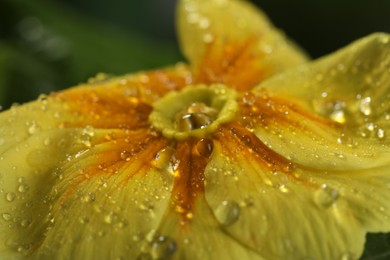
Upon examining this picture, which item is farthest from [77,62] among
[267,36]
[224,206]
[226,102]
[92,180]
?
[224,206]

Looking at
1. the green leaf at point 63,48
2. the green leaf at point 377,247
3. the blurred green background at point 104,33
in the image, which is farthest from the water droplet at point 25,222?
the green leaf at point 63,48

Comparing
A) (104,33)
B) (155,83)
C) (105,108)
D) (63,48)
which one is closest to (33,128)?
(105,108)

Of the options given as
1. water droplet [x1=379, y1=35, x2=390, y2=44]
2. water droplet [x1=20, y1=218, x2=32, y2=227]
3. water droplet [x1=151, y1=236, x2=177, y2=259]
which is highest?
water droplet [x1=379, y1=35, x2=390, y2=44]

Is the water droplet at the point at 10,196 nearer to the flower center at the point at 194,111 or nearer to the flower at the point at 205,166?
the flower at the point at 205,166

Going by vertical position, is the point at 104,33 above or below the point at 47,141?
above

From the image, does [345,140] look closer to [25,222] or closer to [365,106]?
[365,106]

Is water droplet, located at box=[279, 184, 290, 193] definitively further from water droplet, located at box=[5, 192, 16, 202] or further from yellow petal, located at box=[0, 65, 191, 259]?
water droplet, located at box=[5, 192, 16, 202]

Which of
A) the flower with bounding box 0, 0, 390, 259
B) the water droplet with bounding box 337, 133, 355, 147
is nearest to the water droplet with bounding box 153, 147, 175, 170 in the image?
the flower with bounding box 0, 0, 390, 259
